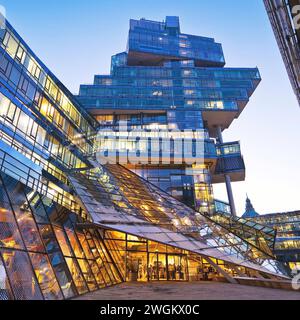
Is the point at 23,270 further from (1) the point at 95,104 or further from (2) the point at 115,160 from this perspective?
(1) the point at 95,104

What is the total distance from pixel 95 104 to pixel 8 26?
43129 millimetres

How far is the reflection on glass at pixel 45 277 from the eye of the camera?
25.4ft

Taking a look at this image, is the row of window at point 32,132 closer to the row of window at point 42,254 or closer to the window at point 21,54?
the window at point 21,54

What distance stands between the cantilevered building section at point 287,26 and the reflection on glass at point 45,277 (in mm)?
14635

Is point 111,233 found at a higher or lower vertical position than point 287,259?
higher

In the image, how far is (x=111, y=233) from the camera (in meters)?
18.2

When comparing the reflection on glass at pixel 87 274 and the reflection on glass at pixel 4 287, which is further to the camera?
the reflection on glass at pixel 87 274

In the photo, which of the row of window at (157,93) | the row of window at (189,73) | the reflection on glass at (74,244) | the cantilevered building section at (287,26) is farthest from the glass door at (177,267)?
the row of window at (189,73)

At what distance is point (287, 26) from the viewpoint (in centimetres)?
1111

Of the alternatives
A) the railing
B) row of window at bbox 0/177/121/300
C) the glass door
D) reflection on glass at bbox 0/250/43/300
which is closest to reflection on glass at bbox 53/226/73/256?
row of window at bbox 0/177/121/300

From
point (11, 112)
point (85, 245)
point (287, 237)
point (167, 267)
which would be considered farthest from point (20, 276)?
point (287, 237)
